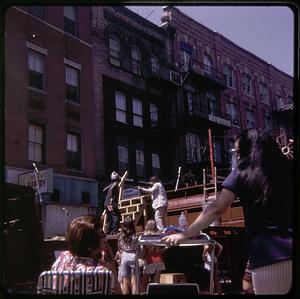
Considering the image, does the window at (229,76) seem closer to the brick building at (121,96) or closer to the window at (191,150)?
the brick building at (121,96)

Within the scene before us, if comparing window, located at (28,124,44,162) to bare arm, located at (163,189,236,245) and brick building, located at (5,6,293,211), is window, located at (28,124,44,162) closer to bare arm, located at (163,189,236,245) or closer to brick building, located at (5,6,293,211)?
brick building, located at (5,6,293,211)

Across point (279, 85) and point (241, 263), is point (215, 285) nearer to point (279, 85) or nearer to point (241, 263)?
point (241, 263)

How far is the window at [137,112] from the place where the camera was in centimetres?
283

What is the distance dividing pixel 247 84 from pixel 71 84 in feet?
4.31

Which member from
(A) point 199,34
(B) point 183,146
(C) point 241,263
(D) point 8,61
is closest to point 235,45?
(A) point 199,34

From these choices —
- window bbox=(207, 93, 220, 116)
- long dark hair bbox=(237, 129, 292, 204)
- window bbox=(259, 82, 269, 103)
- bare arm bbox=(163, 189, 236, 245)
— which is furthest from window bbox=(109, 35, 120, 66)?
bare arm bbox=(163, 189, 236, 245)

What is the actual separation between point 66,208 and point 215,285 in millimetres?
1145

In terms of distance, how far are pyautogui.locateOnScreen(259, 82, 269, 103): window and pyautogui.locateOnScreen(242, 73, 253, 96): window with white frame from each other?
0.25 feet

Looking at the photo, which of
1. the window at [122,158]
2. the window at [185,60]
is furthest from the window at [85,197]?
the window at [185,60]

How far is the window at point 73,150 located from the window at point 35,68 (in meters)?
0.38

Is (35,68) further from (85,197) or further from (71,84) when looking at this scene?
(85,197)

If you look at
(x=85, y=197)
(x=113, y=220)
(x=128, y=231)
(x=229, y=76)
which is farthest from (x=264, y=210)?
(x=128, y=231)

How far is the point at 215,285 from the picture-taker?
2.72m

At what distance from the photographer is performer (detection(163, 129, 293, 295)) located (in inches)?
72.8
